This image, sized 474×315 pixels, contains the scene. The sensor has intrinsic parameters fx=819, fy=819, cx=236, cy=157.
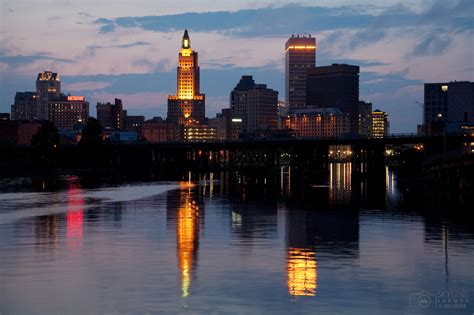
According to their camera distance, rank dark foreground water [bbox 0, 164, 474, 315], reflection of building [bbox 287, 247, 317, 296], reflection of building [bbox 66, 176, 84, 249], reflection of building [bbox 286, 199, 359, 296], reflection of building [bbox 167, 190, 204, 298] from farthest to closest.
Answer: reflection of building [bbox 66, 176, 84, 249]
reflection of building [bbox 167, 190, 204, 298]
reflection of building [bbox 286, 199, 359, 296]
reflection of building [bbox 287, 247, 317, 296]
dark foreground water [bbox 0, 164, 474, 315]

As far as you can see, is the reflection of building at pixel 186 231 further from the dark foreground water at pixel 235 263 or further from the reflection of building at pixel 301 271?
the reflection of building at pixel 301 271

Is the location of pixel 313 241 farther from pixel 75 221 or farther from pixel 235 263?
pixel 75 221

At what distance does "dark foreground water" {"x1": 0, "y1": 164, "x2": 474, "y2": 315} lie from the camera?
32594 mm

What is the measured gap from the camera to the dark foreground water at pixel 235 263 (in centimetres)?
3259

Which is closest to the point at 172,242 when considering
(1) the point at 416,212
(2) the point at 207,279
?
(2) the point at 207,279

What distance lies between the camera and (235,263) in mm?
42031

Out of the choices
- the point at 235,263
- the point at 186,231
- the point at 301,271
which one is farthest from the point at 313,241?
the point at 301,271

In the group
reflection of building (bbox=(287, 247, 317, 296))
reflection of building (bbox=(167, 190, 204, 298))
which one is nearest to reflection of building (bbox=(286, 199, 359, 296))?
reflection of building (bbox=(287, 247, 317, 296))

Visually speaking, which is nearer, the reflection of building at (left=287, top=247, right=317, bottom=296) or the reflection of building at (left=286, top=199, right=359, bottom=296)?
the reflection of building at (left=287, top=247, right=317, bottom=296)

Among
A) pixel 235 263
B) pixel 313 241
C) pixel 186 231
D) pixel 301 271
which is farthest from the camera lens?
pixel 186 231

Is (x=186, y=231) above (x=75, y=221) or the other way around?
the other way around

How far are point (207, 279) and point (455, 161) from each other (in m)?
78.9

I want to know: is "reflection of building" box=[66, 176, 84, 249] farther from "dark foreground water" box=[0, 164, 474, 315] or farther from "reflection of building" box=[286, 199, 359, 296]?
"reflection of building" box=[286, 199, 359, 296]

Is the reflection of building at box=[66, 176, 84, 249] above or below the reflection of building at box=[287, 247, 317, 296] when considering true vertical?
above
